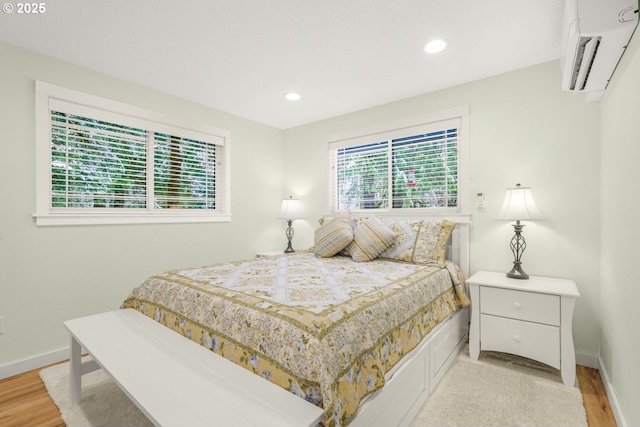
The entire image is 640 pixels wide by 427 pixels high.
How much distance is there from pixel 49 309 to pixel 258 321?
2.16 metres

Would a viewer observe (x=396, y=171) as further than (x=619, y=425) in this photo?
Yes

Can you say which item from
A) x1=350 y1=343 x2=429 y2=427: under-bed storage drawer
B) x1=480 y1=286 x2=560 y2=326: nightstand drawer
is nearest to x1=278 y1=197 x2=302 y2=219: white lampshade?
x1=480 y1=286 x2=560 y2=326: nightstand drawer

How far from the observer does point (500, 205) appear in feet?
8.69

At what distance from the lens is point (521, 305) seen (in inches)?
83.7

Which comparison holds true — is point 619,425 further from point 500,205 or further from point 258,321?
point 258,321

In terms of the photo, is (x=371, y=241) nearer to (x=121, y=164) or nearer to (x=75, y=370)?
(x=75, y=370)

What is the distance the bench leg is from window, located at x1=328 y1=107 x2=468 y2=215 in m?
2.78

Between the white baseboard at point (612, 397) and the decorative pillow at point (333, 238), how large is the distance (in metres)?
1.95

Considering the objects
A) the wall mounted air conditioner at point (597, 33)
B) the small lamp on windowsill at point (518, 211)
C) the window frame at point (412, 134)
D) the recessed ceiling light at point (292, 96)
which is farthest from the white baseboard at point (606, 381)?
the recessed ceiling light at point (292, 96)

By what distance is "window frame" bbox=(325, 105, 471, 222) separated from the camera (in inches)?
112

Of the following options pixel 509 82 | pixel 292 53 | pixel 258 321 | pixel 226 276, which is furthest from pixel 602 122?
pixel 226 276

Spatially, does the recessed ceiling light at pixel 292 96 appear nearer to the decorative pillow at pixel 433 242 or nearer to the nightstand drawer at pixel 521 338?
the decorative pillow at pixel 433 242

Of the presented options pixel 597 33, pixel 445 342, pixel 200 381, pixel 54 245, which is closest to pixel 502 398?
pixel 445 342

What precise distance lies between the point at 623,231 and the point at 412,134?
196 cm
